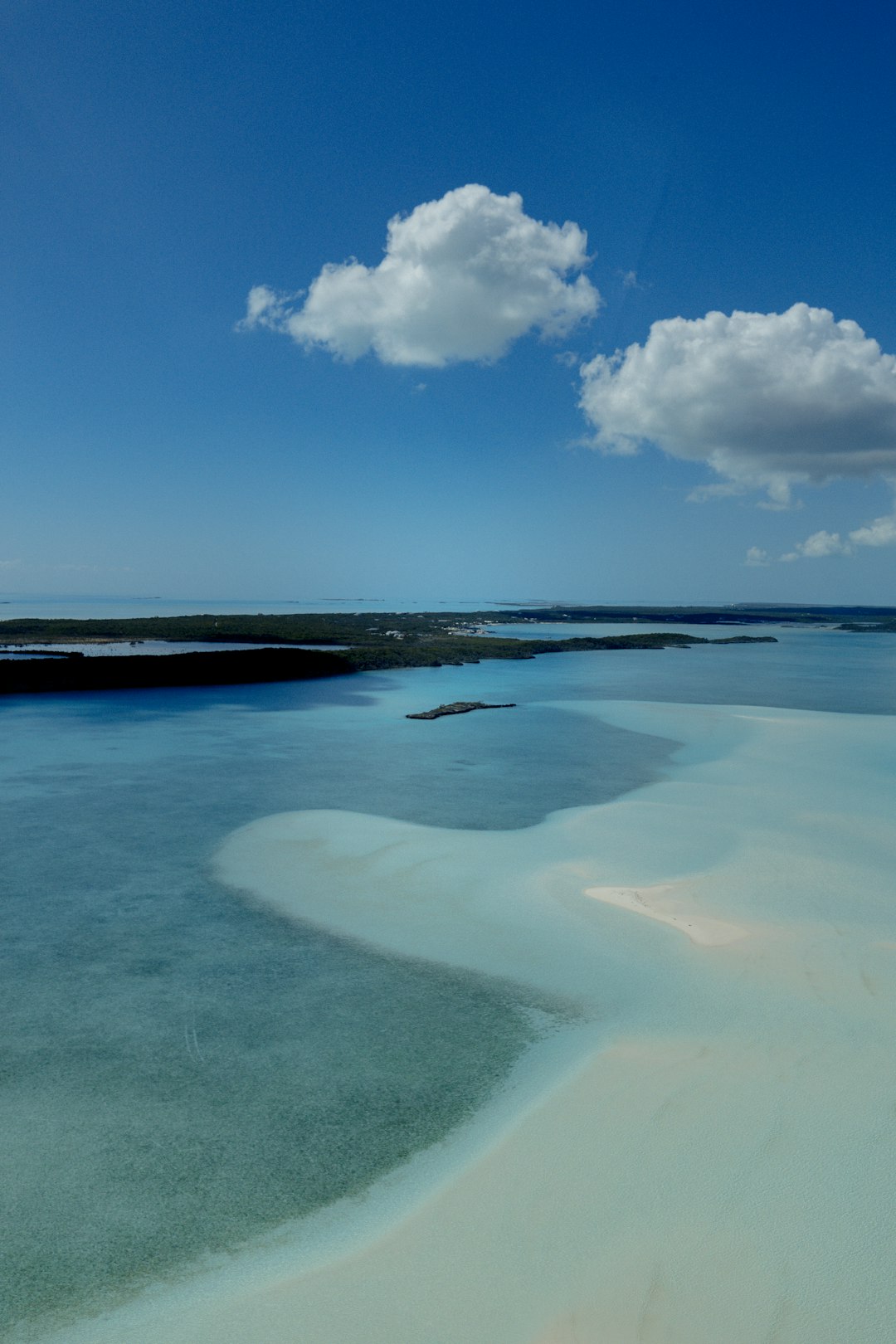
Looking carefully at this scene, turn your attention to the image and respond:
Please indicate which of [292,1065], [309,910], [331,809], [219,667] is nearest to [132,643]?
[219,667]

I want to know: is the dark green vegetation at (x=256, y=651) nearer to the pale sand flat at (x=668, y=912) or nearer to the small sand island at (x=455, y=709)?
the small sand island at (x=455, y=709)

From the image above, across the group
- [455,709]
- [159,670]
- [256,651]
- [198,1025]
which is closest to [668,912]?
[198,1025]

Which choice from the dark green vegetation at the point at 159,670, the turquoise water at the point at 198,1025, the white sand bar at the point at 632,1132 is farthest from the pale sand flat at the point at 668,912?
the dark green vegetation at the point at 159,670

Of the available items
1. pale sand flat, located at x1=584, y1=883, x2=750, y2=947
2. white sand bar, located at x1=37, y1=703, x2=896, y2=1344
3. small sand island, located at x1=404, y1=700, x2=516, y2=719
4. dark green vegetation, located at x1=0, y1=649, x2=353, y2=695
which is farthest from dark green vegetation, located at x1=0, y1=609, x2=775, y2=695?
pale sand flat, located at x1=584, y1=883, x2=750, y2=947

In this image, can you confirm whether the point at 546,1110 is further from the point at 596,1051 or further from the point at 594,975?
the point at 594,975

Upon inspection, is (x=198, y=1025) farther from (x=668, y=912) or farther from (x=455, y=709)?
(x=455, y=709)

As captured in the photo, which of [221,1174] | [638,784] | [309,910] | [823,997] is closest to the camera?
[221,1174]

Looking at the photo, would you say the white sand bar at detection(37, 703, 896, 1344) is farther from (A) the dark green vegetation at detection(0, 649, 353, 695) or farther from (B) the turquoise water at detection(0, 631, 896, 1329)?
(A) the dark green vegetation at detection(0, 649, 353, 695)
